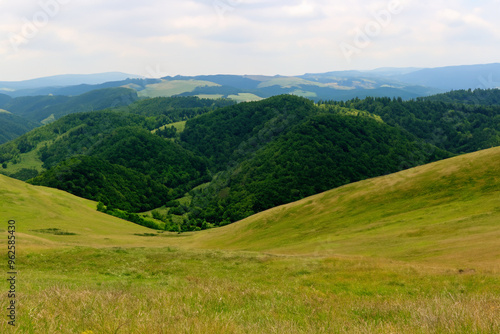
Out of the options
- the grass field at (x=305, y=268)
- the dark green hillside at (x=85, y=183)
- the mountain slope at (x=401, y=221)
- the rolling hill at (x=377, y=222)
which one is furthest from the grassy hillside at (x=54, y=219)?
the dark green hillside at (x=85, y=183)

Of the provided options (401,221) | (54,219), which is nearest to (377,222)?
(401,221)

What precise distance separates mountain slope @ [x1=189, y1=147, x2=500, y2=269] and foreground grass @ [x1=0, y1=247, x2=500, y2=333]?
24.6 ft

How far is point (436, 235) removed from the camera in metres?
32.4

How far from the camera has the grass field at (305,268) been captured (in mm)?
9055

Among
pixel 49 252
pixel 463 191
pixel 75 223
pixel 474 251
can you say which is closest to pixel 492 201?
pixel 463 191

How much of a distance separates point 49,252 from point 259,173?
546 feet

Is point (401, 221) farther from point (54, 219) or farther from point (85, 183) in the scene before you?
point (85, 183)

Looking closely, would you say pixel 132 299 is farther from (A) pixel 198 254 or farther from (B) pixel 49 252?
(B) pixel 49 252

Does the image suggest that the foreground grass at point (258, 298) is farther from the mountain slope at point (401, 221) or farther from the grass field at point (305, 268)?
the mountain slope at point (401, 221)

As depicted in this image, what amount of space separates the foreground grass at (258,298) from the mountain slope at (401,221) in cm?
749

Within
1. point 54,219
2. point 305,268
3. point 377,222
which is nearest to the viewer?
point 305,268

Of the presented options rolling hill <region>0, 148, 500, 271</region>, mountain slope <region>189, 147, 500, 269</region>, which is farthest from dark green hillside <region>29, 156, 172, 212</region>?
mountain slope <region>189, 147, 500, 269</region>

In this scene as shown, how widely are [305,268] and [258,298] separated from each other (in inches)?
463

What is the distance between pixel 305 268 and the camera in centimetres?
2495
